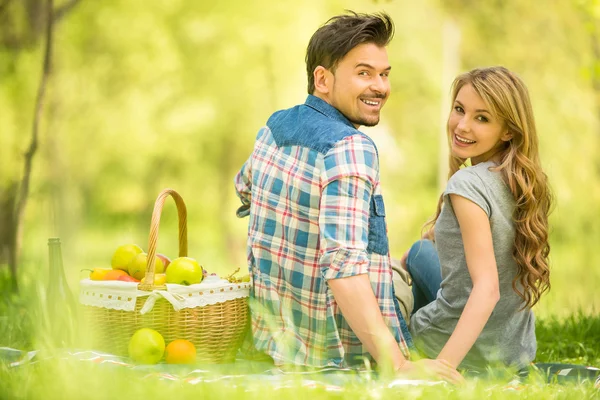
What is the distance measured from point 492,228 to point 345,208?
64 cm

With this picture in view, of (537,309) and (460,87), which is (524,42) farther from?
(460,87)

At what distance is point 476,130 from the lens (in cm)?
311

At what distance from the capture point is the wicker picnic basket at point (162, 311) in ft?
9.83

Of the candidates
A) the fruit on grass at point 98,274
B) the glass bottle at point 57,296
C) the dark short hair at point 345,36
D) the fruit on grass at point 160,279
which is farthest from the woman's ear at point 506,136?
the glass bottle at point 57,296

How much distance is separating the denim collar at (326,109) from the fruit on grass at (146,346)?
1.12 m

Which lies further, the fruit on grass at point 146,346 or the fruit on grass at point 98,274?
the fruit on grass at point 98,274

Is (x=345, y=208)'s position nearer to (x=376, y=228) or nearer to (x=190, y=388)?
(x=376, y=228)

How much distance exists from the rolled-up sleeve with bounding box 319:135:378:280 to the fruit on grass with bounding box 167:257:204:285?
1.93 feet

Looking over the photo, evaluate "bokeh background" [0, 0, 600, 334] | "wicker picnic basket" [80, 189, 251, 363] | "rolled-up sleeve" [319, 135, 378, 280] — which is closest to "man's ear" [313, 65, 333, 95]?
"rolled-up sleeve" [319, 135, 378, 280]

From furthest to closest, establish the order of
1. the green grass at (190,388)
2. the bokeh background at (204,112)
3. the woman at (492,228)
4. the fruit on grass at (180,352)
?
the bokeh background at (204,112)
the fruit on grass at (180,352)
the woman at (492,228)
the green grass at (190,388)

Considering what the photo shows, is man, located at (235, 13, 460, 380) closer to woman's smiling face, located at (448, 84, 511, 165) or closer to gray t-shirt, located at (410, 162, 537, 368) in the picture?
gray t-shirt, located at (410, 162, 537, 368)

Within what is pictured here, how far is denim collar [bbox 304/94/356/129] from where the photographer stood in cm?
306

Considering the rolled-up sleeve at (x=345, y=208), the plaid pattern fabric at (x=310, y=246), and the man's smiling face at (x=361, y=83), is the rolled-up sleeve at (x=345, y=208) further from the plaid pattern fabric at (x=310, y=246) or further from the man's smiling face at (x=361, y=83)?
the man's smiling face at (x=361, y=83)

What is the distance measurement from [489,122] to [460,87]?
0.23m
